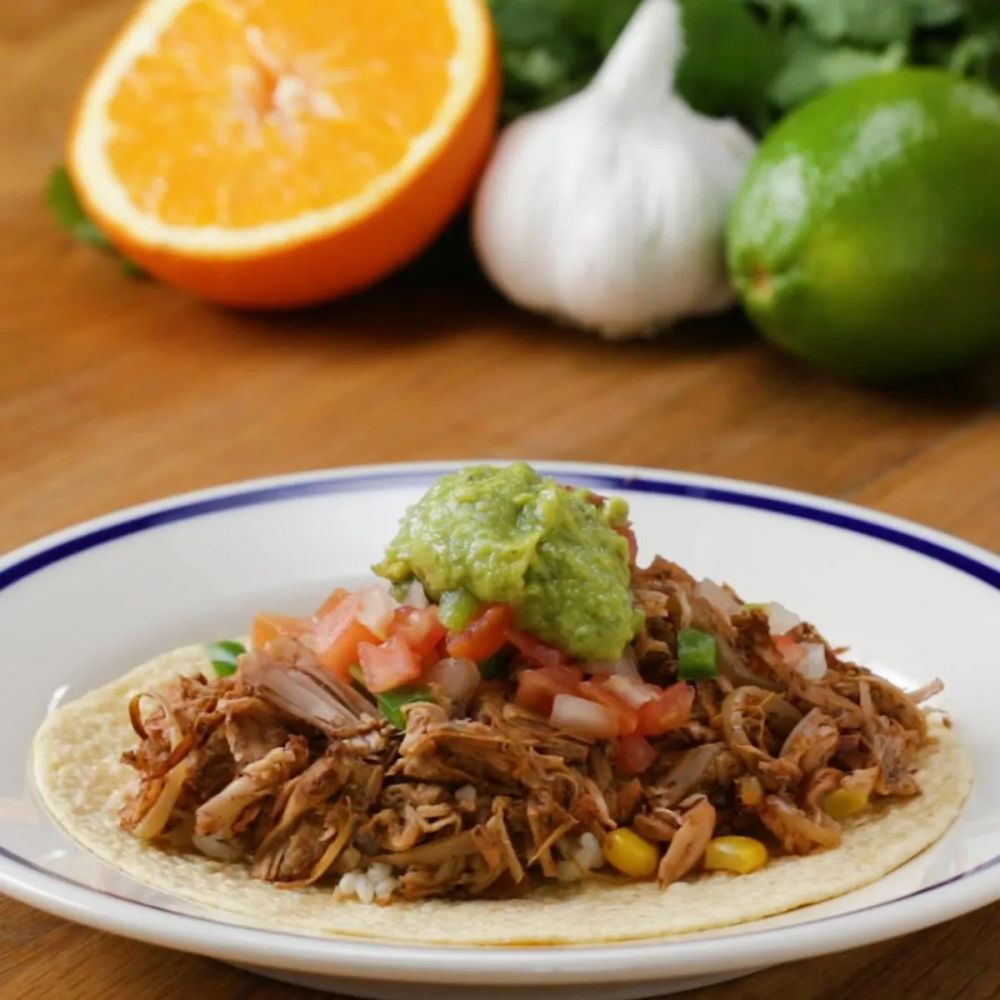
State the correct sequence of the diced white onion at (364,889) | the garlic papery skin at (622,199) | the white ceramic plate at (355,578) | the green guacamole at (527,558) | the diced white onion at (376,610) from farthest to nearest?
1. the garlic papery skin at (622,199)
2. the diced white onion at (376,610)
3. the green guacamole at (527,558)
4. the diced white onion at (364,889)
5. the white ceramic plate at (355,578)

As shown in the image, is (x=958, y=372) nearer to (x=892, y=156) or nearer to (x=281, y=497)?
(x=892, y=156)

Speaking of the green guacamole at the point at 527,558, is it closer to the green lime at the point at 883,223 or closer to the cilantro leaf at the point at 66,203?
the green lime at the point at 883,223

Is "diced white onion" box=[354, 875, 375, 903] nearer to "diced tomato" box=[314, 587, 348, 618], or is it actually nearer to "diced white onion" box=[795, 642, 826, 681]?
"diced tomato" box=[314, 587, 348, 618]

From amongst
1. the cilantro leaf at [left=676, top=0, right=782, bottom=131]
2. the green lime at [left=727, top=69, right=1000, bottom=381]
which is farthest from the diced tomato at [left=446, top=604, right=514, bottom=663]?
the cilantro leaf at [left=676, top=0, right=782, bottom=131]

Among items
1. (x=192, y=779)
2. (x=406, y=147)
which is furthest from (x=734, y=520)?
(x=406, y=147)

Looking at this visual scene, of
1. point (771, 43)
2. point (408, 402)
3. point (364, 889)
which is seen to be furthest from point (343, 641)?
point (771, 43)

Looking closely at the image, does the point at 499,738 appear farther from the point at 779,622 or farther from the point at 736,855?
the point at 779,622

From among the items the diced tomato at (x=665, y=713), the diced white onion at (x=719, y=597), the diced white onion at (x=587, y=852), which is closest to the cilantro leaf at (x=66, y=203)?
the diced white onion at (x=719, y=597)
